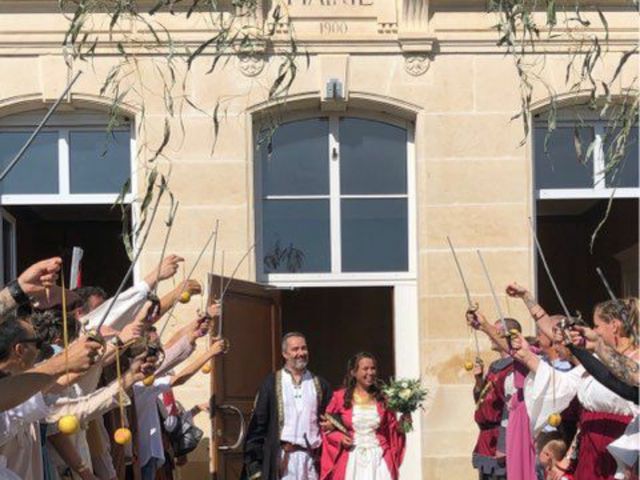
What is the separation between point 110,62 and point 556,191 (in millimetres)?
3986

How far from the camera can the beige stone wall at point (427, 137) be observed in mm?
12125

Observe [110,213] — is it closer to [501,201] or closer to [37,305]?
[501,201]

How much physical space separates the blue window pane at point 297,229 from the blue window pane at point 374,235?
7.3 inches

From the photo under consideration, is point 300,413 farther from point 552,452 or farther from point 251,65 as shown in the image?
point 251,65

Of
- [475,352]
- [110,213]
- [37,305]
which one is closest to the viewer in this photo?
[37,305]

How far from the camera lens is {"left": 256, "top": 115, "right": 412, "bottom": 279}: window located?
41.3ft

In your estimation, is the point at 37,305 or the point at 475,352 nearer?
the point at 37,305

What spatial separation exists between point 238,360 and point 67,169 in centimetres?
226

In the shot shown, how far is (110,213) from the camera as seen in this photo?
14625 millimetres

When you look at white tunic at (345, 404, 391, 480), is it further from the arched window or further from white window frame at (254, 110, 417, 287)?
the arched window

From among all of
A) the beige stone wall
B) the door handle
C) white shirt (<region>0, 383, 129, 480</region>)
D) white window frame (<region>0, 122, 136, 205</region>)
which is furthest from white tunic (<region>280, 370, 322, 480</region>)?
white shirt (<region>0, 383, 129, 480</region>)

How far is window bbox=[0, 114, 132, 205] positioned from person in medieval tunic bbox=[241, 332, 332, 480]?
2.44m

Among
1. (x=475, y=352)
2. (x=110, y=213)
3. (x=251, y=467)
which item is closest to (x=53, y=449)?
(x=251, y=467)

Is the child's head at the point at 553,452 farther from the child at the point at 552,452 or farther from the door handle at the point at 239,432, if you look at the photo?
the door handle at the point at 239,432
